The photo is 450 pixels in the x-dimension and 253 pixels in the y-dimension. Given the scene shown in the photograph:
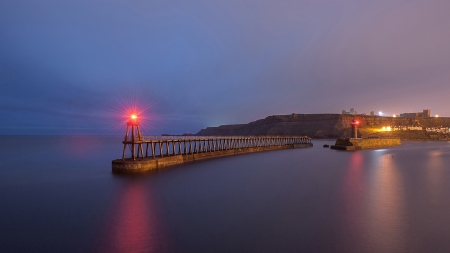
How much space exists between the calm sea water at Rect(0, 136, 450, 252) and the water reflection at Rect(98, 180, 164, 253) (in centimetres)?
3

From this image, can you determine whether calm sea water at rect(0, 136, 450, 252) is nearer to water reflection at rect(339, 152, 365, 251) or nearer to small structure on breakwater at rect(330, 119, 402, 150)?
water reflection at rect(339, 152, 365, 251)

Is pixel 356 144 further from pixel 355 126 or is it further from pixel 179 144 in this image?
pixel 179 144

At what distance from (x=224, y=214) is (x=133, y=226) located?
348cm

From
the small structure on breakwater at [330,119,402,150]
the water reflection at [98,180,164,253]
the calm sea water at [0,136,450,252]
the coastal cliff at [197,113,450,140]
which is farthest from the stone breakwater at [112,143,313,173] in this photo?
the coastal cliff at [197,113,450,140]

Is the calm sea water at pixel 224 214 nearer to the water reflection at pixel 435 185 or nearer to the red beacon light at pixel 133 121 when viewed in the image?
A: the water reflection at pixel 435 185

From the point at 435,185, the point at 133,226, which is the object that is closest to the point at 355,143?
the point at 435,185

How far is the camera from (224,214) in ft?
35.1

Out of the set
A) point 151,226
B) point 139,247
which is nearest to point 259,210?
point 151,226

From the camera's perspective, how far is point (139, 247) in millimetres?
7875

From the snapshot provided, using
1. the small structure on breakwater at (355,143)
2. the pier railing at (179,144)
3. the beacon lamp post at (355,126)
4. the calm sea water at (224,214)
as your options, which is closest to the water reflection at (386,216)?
the calm sea water at (224,214)

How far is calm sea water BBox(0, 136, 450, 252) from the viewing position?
8008 millimetres

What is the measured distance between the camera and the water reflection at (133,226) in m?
7.90

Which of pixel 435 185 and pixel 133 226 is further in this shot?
pixel 435 185

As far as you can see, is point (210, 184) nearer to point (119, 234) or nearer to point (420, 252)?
point (119, 234)
